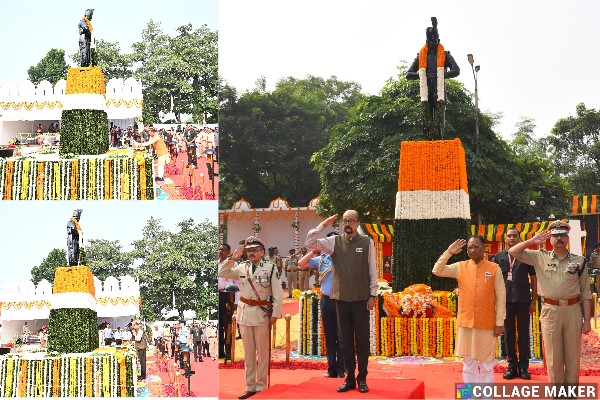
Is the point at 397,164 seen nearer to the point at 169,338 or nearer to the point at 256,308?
the point at 169,338

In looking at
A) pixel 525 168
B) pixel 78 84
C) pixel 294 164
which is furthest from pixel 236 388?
pixel 294 164

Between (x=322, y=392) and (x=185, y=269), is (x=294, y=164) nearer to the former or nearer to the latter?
(x=185, y=269)

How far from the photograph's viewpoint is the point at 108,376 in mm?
→ 8930

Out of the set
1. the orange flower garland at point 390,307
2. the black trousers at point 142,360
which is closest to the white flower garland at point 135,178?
the black trousers at point 142,360

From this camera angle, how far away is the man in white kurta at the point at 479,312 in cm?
669

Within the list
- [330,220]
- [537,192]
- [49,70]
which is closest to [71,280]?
[49,70]

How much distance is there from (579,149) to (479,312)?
38.4 metres

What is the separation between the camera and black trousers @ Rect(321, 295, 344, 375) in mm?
8516

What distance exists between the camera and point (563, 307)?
660cm

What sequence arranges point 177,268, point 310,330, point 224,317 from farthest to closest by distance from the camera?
point 310,330, point 177,268, point 224,317

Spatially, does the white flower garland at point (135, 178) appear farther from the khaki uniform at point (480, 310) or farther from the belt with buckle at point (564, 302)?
the belt with buckle at point (564, 302)

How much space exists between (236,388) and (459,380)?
2229 mm

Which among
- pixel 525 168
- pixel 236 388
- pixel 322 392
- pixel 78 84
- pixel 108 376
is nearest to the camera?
pixel 322 392

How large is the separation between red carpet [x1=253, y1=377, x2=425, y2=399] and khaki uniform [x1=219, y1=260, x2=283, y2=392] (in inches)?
23.2
